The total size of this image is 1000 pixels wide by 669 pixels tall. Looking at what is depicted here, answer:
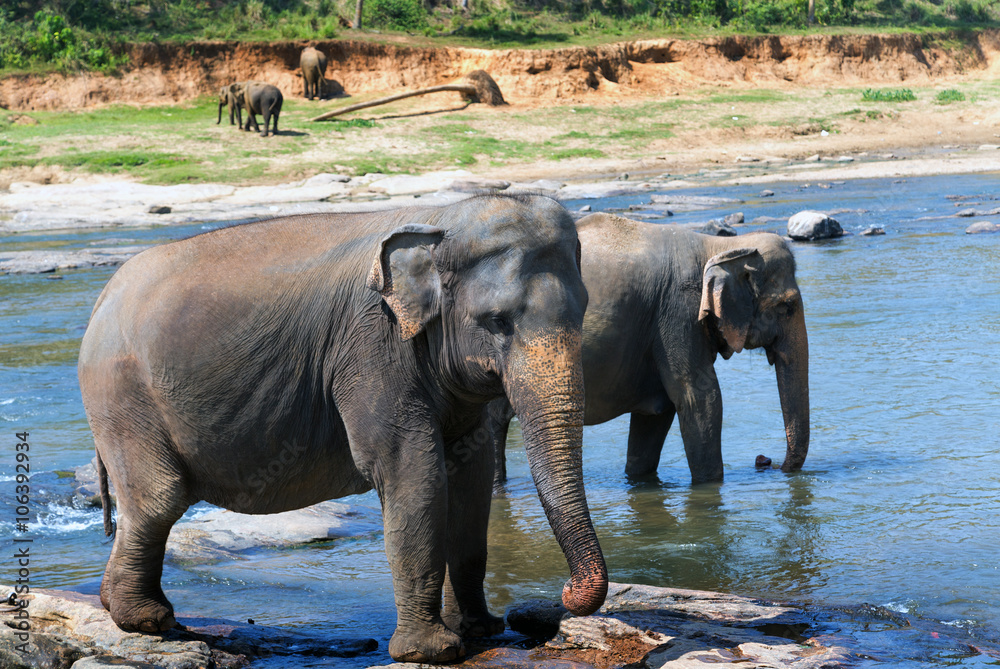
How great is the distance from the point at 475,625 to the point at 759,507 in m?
2.65

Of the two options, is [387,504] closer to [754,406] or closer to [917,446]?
[917,446]

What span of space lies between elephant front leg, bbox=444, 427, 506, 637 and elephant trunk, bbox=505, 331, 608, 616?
0.71 m

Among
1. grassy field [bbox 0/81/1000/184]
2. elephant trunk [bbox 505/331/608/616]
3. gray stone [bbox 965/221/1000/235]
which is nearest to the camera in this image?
elephant trunk [bbox 505/331/608/616]

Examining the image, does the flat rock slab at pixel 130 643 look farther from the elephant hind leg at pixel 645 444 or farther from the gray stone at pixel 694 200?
the gray stone at pixel 694 200

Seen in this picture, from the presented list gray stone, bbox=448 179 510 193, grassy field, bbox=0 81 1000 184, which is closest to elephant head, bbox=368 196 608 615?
gray stone, bbox=448 179 510 193

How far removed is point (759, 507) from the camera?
21.9 feet

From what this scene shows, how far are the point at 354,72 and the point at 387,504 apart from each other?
3535 centimetres

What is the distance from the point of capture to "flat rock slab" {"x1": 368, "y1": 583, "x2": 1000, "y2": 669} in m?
4.10

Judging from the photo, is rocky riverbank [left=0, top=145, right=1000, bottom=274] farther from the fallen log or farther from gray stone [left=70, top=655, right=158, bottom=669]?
gray stone [left=70, top=655, right=158, bottom=669]

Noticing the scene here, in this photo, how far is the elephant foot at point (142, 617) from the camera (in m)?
4.43

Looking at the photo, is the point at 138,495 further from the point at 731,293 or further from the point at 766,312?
the point at 766,312

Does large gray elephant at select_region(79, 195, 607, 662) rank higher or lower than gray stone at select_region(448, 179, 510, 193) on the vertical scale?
higher

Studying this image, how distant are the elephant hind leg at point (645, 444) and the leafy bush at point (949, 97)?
3469 cm

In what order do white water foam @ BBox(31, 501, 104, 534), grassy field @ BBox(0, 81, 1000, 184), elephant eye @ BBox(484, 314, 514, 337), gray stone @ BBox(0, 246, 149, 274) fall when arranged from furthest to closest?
grassy field @ BBox(0, 81, 1000, 184) → gray stone @ BBox(0, 246, 149, 274) → white water foam @ BBox(31, 501, 104, 534) → elephant eye @ BBox(484, 314, 514, 337)
